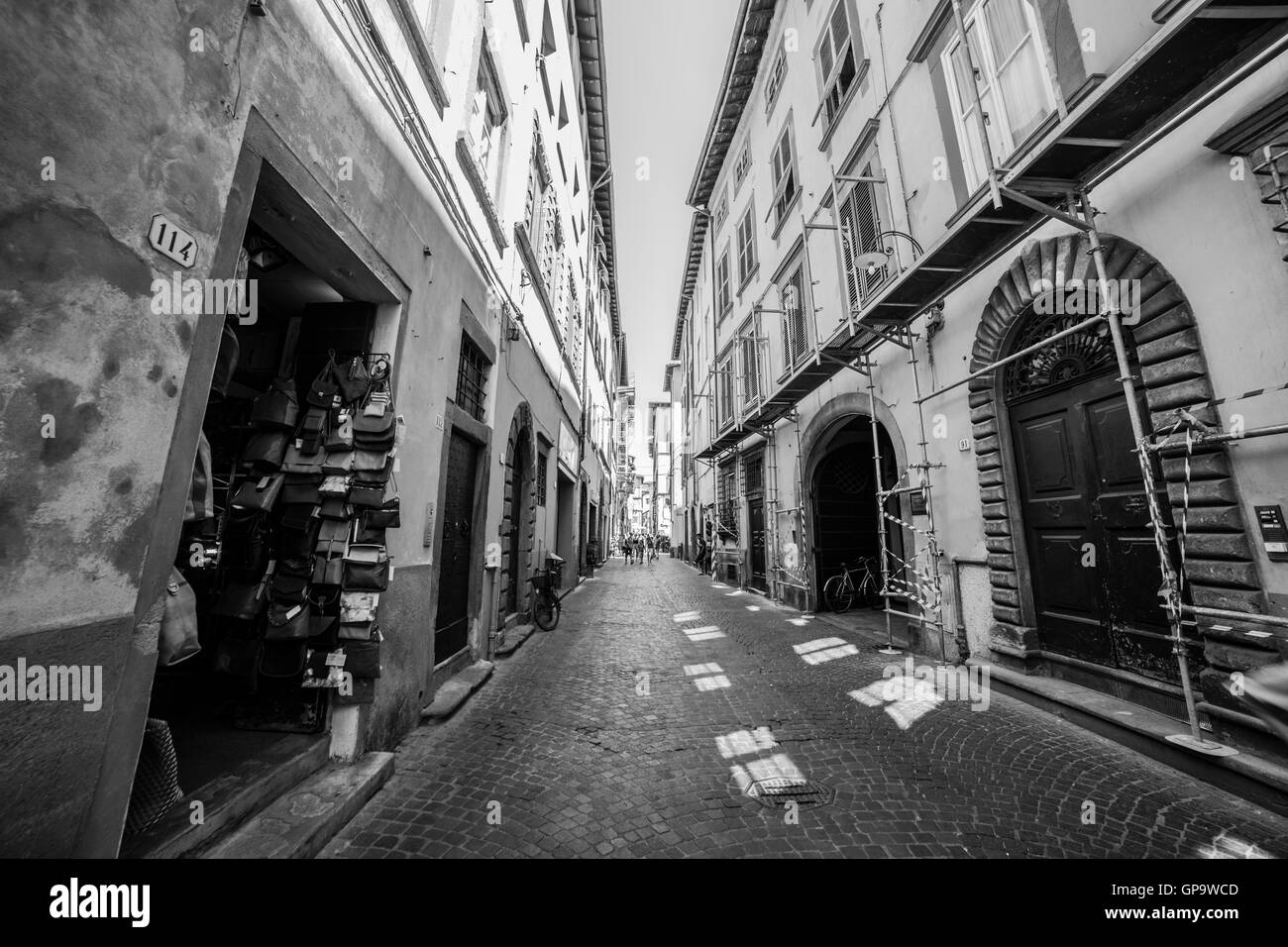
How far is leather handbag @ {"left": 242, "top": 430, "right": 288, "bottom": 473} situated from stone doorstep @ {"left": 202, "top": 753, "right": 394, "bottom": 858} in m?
1.99

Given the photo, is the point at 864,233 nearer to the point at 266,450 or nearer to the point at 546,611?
the point at 546,611

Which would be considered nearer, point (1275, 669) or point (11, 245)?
point (11, 245)

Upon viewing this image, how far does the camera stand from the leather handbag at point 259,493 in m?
2.97

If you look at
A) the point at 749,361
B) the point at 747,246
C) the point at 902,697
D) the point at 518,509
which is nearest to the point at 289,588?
the point at 518,509

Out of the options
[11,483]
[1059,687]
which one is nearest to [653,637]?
[1059,687]

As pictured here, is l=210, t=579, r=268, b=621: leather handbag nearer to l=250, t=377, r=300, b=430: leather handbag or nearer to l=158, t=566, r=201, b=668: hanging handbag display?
l=158, t=566, r=201, b=668: hanging handbag display

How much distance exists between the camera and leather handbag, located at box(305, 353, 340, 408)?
3.28m

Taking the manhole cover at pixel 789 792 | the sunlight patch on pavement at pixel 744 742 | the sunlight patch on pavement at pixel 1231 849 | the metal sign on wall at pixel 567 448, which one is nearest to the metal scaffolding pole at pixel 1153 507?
the sunlight patch on pavement at pixel 1231 849

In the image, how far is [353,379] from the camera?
3.39m

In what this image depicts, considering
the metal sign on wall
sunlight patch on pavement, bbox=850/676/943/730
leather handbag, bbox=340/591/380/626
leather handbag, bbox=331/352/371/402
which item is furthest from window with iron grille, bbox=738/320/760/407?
leather handbag, bbox=340/591/380/626

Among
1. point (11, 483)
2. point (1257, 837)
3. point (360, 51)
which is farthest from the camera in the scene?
point (360, 51)

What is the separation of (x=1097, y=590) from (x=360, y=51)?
7.66 m

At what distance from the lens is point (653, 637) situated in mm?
7332
